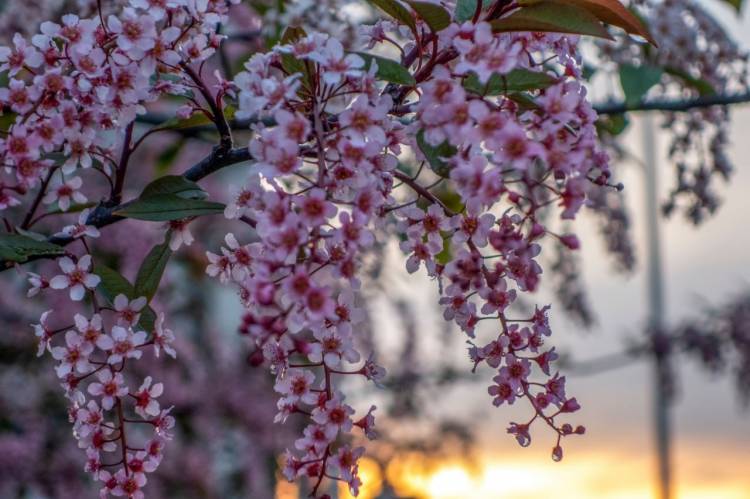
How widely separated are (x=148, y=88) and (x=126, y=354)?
0.82ft

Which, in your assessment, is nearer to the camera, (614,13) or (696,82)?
(614,13)

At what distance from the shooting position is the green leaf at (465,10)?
3.19 feet

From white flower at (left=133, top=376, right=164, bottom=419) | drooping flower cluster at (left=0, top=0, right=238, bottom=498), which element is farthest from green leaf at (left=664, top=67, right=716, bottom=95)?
white flower at (left=133, top=376, right=164, bottom=419)

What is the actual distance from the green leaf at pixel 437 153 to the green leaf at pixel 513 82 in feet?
0.18

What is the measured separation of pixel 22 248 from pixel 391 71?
419 mm

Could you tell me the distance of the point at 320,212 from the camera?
0.79 metres

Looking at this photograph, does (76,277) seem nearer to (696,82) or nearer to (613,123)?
(613,123)

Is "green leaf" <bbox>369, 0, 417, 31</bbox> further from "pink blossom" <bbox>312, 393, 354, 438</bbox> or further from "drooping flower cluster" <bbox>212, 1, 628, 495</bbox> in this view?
"pink blossom" <bbox>312, 393, 354, 438</bbox>

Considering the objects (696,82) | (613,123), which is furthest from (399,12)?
(696,82)

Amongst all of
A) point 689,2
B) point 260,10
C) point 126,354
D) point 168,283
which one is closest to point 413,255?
point 126,354

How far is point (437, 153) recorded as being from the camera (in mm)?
897

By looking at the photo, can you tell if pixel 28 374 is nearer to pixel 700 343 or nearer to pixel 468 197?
pixel 700 343

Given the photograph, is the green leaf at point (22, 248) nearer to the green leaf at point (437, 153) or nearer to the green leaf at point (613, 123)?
the green leaf at point (437, 153)

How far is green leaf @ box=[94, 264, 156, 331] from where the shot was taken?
1103mm
